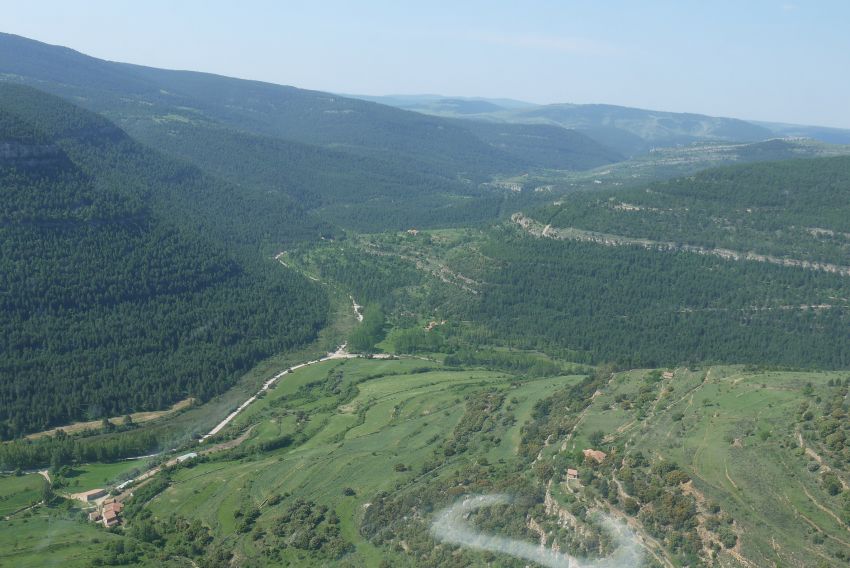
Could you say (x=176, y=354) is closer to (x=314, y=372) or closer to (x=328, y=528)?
(x=314, y=372)

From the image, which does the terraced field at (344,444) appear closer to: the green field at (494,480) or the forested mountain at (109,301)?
the green field at (494,480)

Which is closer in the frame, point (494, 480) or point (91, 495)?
point (494, 480)

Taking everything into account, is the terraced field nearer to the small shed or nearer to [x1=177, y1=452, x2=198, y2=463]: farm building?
[x1=177, y1=452, x2=198, y2=463]: farm building

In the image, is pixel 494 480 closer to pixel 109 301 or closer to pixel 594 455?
pixel 594 455

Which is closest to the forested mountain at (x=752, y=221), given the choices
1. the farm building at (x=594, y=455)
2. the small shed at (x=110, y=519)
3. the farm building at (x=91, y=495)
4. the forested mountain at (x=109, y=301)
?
the forested mountain at (x=109, y=301)

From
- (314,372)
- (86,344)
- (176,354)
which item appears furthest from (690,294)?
(86,344)

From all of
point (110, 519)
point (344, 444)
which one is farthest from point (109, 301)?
point (110, 519)
